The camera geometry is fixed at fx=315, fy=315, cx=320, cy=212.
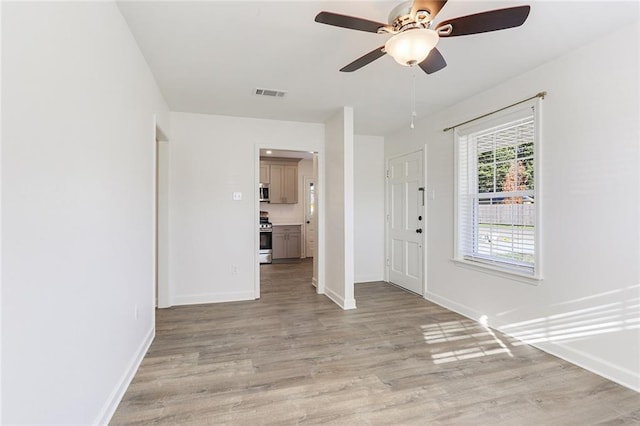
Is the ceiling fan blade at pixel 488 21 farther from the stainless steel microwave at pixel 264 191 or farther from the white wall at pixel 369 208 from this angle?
the stainless steel microwave at pixel 264 191

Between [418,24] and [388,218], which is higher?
[418,24]

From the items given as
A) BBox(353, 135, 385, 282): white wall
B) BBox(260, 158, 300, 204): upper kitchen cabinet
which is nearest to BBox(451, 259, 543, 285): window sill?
BBox(353, 135, 385, 282): white wall

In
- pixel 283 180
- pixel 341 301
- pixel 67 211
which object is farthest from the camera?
pixel 283 180

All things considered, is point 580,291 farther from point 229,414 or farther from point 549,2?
point 229,414

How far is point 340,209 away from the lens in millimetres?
4109

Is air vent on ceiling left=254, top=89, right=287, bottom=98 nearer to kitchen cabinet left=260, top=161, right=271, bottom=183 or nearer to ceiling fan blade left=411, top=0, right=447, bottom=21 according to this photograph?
ceiling fan blade left=411, top=0, right=447, bottom=21

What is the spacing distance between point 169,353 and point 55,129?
2127 mm

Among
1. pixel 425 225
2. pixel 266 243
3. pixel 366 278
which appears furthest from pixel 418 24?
pixel 266 243

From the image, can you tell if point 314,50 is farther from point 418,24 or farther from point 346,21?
point 418,24

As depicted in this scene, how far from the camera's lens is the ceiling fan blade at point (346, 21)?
1.64 metres

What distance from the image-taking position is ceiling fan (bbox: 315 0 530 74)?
1641 millimetres

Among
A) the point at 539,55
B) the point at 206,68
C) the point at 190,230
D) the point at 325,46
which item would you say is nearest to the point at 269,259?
the point at 190,230

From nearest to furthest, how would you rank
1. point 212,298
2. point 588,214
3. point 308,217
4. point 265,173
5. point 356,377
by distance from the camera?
point 356,377, point 588,214, point 212,298, point 265,173, point 308,217

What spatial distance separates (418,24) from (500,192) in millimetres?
2187
